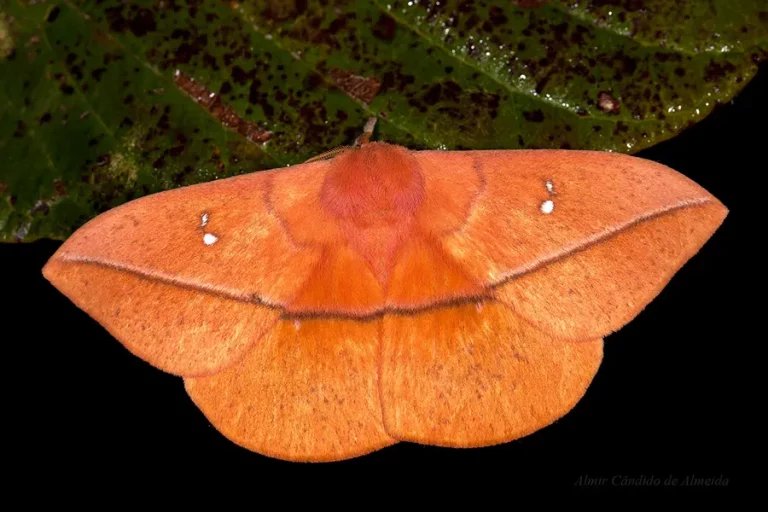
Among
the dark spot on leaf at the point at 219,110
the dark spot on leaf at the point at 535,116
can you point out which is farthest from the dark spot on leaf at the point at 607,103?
the dark spot on leaf at the point at 219,110

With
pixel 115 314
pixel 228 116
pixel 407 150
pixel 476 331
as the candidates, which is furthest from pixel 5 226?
pixel 476 331

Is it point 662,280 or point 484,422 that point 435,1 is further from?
point 484,422

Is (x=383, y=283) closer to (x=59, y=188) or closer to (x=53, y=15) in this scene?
(x=59, y=188)

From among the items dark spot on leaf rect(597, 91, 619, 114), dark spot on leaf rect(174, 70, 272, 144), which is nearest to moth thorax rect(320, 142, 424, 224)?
dark spot on leaf rect(174, 70, 272, 144)

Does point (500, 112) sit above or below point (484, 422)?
above

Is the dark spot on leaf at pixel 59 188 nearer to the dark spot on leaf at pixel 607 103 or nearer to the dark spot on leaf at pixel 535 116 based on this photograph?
the dark spot on leaf at pixel 535 116

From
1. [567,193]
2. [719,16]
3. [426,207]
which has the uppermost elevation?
[719,16]

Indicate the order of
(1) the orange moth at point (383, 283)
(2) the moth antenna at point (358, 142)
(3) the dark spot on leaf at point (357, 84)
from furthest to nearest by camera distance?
(3) the dark spot on leaf at point (357, 84) < (2) the moth antenna at point (358, 142) < (1) the orange moth at point (383, 283)
